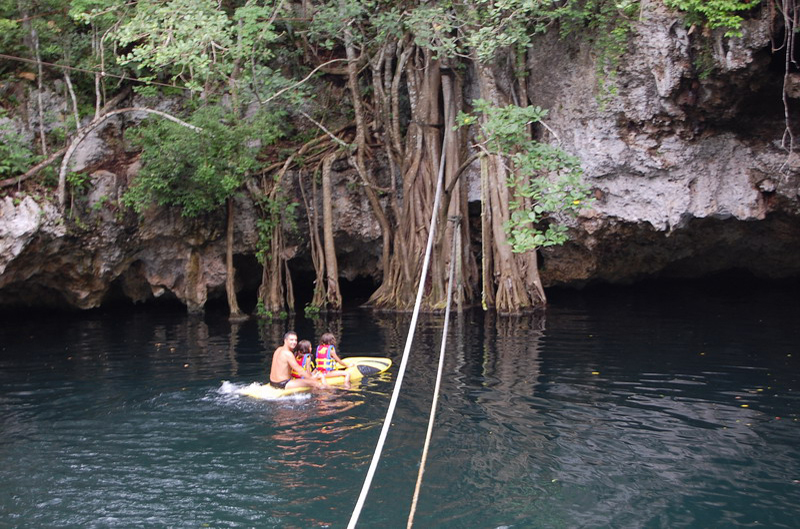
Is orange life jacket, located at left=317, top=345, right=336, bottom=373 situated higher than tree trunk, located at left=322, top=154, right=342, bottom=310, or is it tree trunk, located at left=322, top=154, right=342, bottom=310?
tree trunk, located at left=322, top=154, right=342, bottom=310

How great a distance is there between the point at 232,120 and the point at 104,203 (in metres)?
2.62

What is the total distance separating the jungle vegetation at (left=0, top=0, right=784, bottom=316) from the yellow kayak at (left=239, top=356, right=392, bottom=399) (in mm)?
3051

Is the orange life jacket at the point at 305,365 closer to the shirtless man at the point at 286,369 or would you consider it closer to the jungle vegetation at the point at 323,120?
the shirtless man at the point at 286,369

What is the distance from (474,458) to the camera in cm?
611

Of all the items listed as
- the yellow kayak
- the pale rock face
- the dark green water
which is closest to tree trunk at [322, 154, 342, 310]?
the dark green water

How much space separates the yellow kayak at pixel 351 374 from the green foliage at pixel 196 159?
4518 millimetres

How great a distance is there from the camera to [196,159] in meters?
12.4

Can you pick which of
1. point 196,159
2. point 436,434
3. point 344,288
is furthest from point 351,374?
point 344,288

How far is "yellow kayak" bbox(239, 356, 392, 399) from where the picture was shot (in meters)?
8.23

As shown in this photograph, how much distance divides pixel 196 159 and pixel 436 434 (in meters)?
7.51

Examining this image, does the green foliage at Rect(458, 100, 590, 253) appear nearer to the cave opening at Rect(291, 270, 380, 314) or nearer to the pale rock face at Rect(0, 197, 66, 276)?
the pale rock face at Rect(0, 197, 66, 276)

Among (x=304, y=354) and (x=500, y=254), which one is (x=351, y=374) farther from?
(x=500, y=254)

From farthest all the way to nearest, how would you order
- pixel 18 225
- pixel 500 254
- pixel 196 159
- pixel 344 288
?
1. pixel 344 288
2. pixel 500 254
3. pixel 196 159
4. pixel 18 225

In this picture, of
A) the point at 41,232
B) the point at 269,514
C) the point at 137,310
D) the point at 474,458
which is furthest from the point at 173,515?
the point at 137,310
